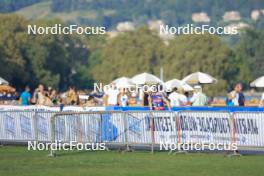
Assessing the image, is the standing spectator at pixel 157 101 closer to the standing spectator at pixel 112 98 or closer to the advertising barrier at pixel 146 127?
the advertising barrier at pixel 146 127

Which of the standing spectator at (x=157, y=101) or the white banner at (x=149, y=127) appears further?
the standing spectator at (x=157, y=101)

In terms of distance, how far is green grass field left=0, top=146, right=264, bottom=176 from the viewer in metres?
20.3

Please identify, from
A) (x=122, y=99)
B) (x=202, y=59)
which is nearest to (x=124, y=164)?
(x=122, y=99)

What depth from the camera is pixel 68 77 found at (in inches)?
5522

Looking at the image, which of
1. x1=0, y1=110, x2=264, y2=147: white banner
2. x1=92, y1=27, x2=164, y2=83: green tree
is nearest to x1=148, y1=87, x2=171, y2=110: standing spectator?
x1=0, y1=110, x2=264, y2=147: white banner

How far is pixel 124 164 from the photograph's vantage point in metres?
22.2

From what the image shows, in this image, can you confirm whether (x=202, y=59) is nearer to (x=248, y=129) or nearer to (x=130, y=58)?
(x=130, y=58)

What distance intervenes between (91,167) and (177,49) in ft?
351

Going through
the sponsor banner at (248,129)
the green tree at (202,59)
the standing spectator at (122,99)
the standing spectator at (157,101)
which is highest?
the green tree at (202,59)

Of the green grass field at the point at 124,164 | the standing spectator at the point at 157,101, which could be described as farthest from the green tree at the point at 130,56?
the green grass field at the point at 124,164

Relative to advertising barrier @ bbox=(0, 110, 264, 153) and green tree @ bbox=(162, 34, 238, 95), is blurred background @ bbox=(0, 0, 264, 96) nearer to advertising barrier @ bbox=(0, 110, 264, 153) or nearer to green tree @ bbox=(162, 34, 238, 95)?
green tree @ bbox=(162, 34, 238, 95)

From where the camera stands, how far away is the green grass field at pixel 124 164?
2031 centimetres

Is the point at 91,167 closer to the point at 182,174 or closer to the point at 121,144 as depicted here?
the point at 182,174

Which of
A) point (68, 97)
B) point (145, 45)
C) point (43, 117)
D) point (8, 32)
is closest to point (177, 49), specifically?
point (145, 45)
